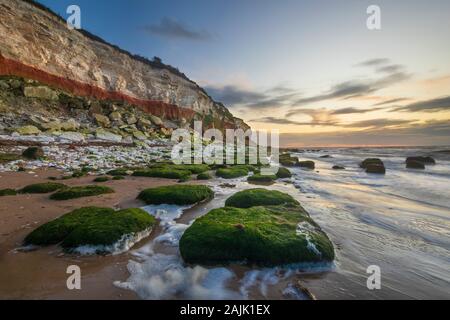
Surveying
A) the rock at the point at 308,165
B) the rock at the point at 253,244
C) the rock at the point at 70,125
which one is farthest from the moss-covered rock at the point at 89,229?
the rock at the point at 70,125

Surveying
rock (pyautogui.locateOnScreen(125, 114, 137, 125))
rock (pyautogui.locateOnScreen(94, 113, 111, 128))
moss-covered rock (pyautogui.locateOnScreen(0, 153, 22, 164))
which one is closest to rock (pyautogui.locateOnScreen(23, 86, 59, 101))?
rock (pyautogui.locateOnScreen(94, 113, 111, 128))

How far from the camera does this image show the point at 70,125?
100.0 ft

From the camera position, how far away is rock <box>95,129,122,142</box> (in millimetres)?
31105

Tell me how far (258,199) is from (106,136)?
28.3 metres

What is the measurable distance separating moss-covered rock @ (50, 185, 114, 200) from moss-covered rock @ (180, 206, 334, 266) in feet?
19.8

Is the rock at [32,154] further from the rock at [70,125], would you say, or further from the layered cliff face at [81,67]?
the layered cliff face at [81,67]

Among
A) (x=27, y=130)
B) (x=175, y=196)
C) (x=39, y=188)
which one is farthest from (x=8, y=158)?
(x=175, y=196)

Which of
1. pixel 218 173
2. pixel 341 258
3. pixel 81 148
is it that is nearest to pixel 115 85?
pixel 81 148

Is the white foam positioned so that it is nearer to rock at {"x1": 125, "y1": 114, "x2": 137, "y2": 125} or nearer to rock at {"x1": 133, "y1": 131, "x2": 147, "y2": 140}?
rock at {"x1": 133, "y1": 131, "x2": 147, "y2": 140}

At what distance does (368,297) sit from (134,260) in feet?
13.3

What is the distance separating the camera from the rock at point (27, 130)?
24.0 meters

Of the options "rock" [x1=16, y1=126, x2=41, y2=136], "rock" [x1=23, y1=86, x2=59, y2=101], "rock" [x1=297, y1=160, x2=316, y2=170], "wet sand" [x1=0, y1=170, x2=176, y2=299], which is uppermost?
"rock" [x1=23, y1=86, x2=59, y2=101]

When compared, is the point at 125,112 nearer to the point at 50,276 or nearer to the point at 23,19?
the point at 23,19

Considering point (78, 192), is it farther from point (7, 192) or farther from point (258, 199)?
point (258, 199)
